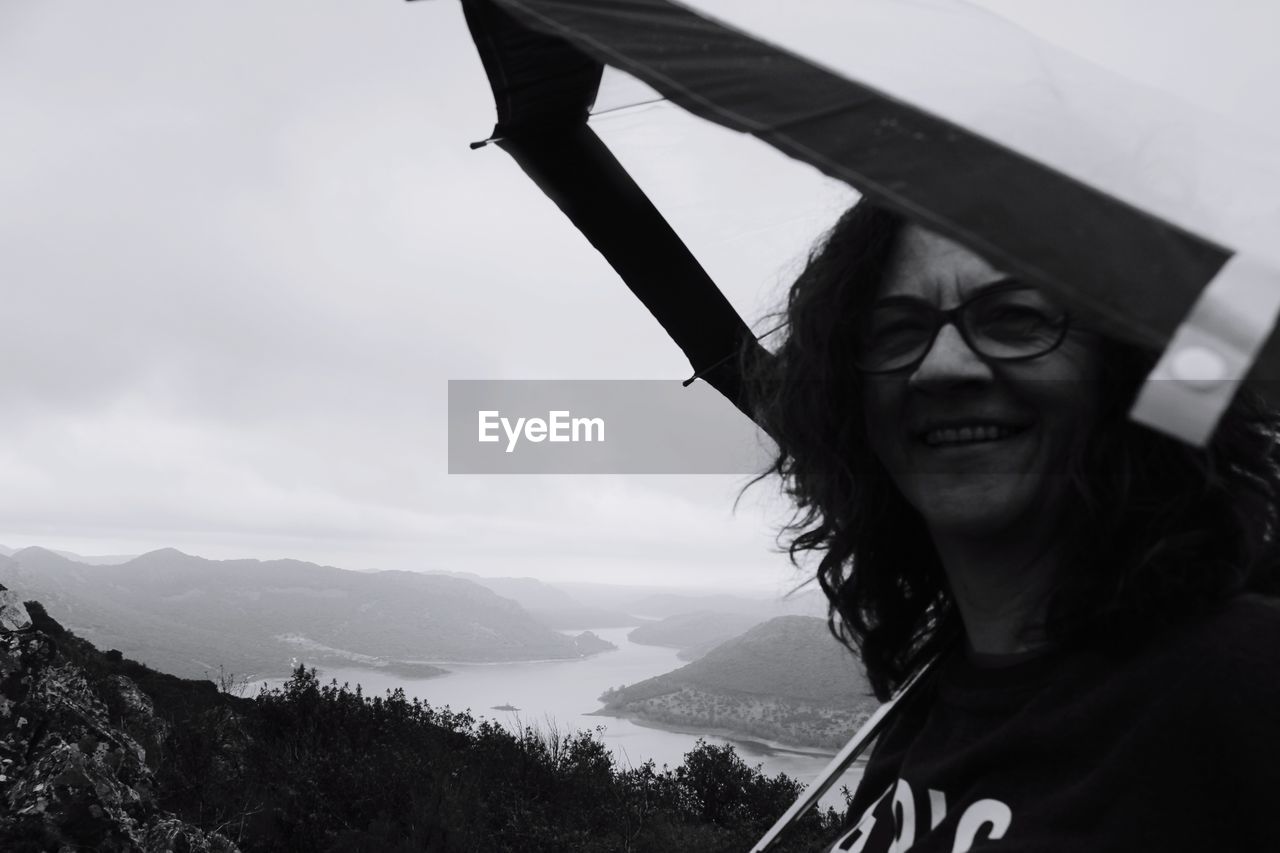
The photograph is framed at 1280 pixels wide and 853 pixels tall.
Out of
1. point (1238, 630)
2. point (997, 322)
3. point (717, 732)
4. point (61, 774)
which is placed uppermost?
point (997, 322)

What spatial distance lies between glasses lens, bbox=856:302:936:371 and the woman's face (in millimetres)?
19

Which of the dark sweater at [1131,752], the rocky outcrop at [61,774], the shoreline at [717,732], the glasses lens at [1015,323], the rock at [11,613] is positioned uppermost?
the glasses lens at [1015,323]

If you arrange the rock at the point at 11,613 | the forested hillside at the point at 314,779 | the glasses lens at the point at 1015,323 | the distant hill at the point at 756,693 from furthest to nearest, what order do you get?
1. the distant hill at the point at 756,693
2. the rock at the point at 11,613
3. the forested hillside at the point at 314,779
4. the glasses lens at the point at 1015,323

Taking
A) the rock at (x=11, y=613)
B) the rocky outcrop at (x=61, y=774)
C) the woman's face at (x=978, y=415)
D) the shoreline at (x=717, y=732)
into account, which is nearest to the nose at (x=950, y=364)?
the woman's face at (x=978, y=415)

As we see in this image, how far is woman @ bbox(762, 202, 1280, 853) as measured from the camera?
0.72 meters

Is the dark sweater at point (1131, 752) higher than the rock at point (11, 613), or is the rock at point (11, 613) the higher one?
the rock at point (11, 613)

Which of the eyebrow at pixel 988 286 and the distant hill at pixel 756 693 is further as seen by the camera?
the distant hill at pixel 756 693

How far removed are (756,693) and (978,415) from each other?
8.13m

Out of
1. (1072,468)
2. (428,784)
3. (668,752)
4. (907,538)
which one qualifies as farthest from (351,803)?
(1072,468)

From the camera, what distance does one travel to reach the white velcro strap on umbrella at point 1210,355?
1.74 ft

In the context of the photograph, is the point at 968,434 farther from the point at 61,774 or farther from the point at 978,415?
the point at 61,774

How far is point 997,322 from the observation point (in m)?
0.87

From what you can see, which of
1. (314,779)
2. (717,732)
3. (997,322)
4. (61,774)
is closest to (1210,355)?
(997,322)

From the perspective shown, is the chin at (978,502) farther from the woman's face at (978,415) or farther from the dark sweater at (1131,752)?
the dark sweater at (1131,752)
